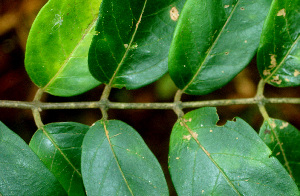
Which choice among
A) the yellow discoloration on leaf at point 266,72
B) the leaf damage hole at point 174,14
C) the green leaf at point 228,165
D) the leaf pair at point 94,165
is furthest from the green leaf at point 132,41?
the yellow discoloration on leaf at point 266,72

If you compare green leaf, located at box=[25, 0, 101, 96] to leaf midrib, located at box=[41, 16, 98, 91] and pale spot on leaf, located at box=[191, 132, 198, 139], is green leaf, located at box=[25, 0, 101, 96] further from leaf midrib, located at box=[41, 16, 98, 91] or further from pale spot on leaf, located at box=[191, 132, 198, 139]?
pale spot on leaf, located at box=[191, 132, 198, 139]

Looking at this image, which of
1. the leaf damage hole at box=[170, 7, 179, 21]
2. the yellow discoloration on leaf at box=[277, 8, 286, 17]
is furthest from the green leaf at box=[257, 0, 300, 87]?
the leaf damage hole at box=[170, 7, 179, 21]

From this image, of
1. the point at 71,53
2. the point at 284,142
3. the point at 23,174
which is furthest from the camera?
the point at 284,142

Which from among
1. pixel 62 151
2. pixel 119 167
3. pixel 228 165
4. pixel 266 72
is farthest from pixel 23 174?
pixel 266 72

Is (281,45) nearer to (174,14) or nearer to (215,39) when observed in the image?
(215,39)

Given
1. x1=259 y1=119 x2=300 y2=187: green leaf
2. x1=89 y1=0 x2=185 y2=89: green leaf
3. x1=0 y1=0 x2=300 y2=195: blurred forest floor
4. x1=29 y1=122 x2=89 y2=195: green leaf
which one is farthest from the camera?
x1=0 y1=0 x2=300 y2=195: blurred forest floor

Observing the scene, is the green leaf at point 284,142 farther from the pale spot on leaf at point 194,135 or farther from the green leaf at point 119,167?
the green leaf at point 119,167
